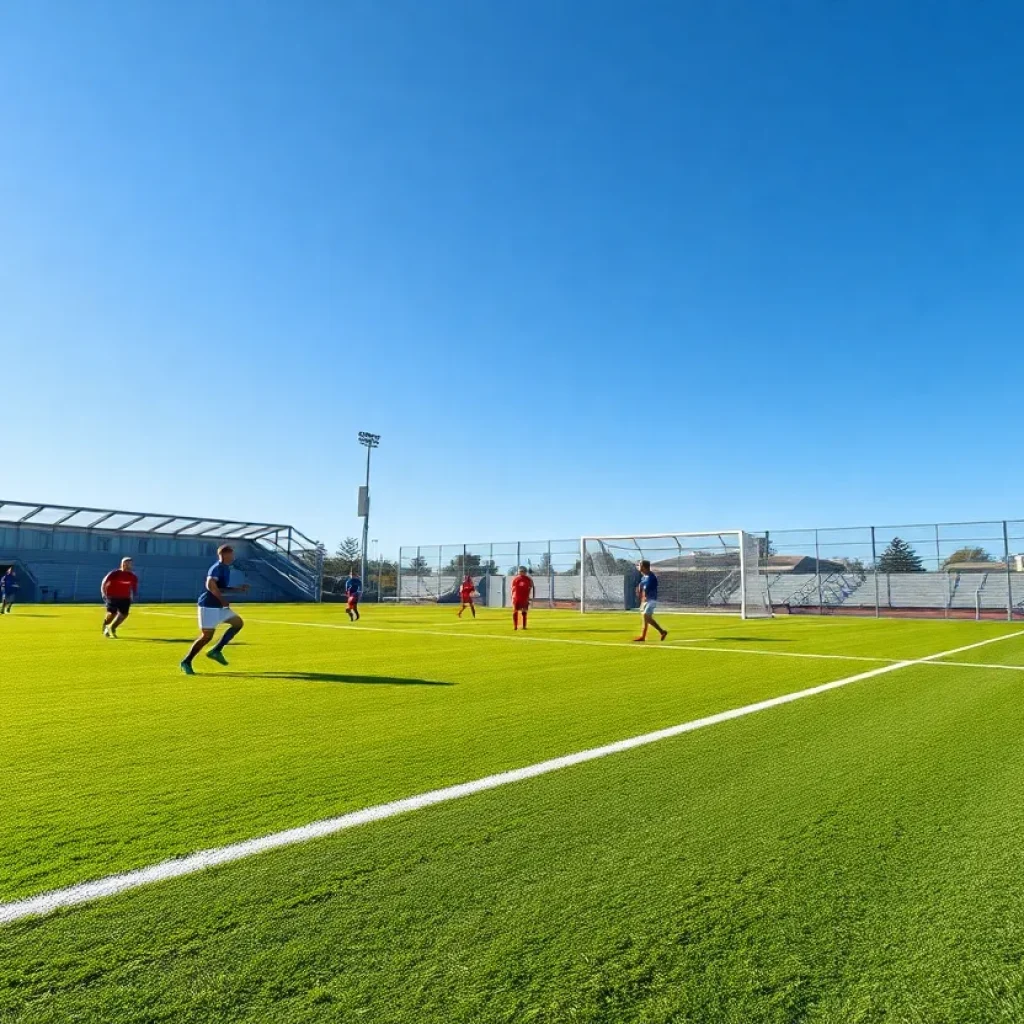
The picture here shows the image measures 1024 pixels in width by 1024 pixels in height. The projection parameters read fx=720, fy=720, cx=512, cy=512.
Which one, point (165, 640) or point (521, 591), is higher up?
point (521, 591)

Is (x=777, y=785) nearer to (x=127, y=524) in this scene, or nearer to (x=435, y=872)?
(x=435, y=872)

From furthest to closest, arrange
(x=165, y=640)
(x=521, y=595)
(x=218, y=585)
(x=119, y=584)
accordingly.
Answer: (x=521, y=595) < (x=119, y=584) < (x=165, y=640) < (x=218, y=585)

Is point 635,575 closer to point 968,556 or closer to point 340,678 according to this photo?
point 968,556

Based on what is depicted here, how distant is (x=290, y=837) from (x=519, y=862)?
1.02 m

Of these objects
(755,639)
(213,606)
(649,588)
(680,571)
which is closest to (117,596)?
(213,606)

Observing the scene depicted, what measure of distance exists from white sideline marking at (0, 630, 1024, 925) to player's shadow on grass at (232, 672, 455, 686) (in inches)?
134

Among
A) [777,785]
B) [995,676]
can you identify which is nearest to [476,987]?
[777,785]

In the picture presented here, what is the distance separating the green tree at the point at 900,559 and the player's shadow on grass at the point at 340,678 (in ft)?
100.0

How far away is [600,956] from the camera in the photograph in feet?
7.11

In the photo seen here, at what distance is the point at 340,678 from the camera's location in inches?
329

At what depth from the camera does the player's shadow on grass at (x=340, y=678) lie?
7918 millimetres

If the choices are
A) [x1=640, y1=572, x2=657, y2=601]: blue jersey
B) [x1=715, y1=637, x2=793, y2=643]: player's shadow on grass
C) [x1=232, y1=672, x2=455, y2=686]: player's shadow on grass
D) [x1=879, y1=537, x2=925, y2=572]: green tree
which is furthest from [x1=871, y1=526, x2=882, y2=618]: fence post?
[x1=232, y1=672, x2=455, y2=686]: player's shadow on grass

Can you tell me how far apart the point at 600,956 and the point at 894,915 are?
1.06 m

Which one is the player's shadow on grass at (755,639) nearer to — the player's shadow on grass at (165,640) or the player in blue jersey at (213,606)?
the player's shadow on grass at (165,640)
